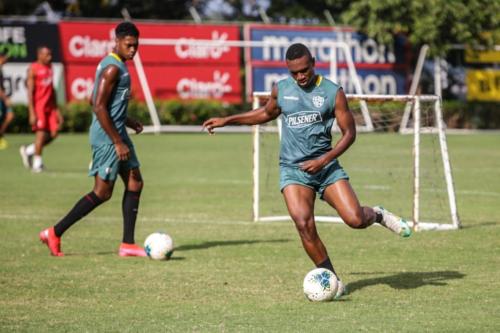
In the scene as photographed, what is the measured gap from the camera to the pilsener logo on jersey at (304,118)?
8695 mm

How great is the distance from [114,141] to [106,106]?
14.0 inches

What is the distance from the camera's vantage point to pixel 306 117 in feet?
28.6

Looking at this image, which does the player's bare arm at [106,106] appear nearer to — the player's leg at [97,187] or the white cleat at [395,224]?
the player's leg at [97,187]

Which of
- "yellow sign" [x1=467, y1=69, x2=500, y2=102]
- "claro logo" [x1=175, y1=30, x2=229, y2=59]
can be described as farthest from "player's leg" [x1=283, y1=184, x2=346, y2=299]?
"yellow sign" [x1=467, y1=69, x2=500, y2=102]

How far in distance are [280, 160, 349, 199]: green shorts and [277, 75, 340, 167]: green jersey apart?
7 centimetres

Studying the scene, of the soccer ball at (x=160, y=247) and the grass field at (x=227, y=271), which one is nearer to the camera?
the grass field at (x=227, y=271)

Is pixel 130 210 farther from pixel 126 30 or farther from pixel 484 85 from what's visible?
pixel 484 85

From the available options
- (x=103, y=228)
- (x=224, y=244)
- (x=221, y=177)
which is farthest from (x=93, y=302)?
(x=221, y=177)

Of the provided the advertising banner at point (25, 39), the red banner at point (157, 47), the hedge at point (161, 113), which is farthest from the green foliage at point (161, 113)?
the advertising banner at point (25, 39)

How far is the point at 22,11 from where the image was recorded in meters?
47.2

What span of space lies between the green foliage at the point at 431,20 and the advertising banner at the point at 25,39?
10081mm

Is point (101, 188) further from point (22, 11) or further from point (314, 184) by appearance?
point (22, 11)

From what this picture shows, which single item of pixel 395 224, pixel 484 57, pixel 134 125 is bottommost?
pixel 395 224

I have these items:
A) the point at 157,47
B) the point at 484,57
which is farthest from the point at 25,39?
the point at 484,57
